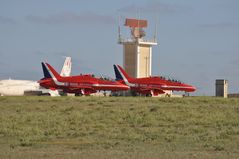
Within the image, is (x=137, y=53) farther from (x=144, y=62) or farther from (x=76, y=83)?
(x=76, y=83)

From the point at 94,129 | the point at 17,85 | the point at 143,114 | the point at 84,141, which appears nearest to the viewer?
the point at 84,141

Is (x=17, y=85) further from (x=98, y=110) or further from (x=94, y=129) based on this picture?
(x=94, y=129)

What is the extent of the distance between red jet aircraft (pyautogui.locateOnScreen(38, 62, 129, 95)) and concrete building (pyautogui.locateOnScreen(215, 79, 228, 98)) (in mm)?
13480

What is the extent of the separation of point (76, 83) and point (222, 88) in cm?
1941

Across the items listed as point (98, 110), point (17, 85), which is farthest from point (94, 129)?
point (17, 85)

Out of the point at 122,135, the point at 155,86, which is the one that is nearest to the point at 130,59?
the point at 155,86

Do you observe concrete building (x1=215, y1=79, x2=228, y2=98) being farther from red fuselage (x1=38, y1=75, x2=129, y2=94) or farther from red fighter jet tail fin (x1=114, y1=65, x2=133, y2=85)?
red fuselage (x1=38, y1=75, x2=129, y2=94)

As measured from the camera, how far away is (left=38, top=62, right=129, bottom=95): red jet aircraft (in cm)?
7425

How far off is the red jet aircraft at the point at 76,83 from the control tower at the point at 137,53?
91.3 ft

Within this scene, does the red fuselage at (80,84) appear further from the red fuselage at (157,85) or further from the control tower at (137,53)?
the control tower at (137,53)

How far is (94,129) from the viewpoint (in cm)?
2598

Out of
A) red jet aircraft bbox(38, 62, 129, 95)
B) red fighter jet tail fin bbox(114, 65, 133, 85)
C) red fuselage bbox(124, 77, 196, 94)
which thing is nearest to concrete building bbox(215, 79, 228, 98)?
red fuselage bbox(124, 77, 196, 94)

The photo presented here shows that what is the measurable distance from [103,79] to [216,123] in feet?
156

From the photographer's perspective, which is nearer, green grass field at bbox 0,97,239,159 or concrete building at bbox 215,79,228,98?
green grass field at bbox 0,97,239,159
